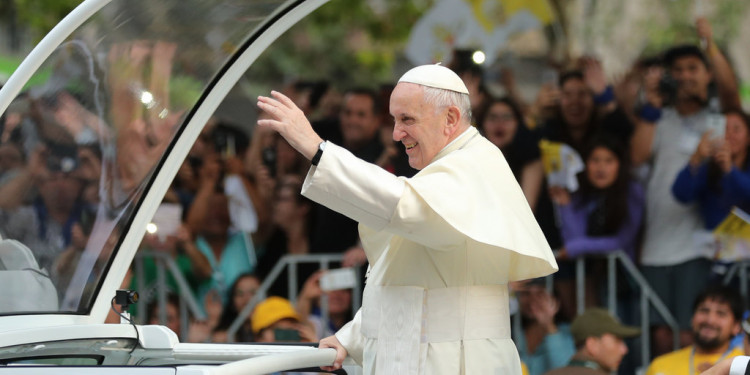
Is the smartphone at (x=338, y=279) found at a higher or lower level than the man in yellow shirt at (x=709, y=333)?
higher

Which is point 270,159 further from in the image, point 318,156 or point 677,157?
point 318,156

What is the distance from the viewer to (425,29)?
7.87m

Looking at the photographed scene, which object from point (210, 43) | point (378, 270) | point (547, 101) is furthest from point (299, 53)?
point (378, 270)

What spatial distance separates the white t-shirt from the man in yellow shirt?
340 millimetres

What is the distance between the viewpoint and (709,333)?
6129 millimetres

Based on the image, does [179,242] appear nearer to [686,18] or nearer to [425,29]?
[425,29]

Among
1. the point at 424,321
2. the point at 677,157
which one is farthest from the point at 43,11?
the point at 424,321

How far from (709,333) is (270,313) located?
9.09 feet

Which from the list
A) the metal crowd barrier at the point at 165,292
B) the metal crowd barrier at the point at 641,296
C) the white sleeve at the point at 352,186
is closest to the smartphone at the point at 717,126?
the metal crowd barrier at the point at 641,296

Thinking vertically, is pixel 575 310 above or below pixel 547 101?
below

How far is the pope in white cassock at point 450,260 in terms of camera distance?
333 cm

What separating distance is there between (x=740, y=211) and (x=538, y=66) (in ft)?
6.92

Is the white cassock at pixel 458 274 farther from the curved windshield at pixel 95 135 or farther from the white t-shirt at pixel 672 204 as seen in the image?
the white t-shirt at pixel 672 204

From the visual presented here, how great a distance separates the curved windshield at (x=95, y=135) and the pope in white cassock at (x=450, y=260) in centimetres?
131
